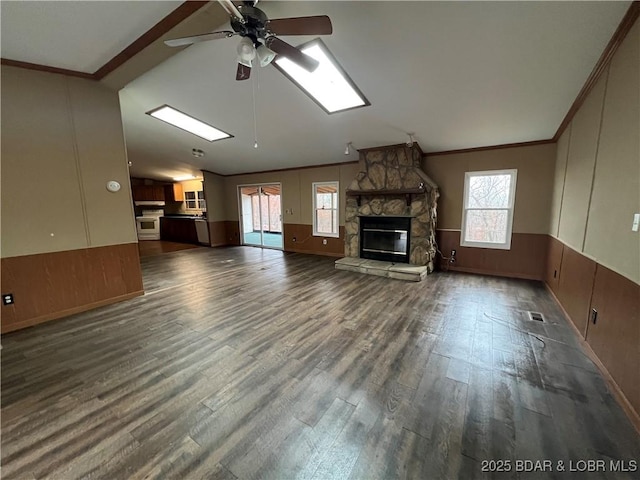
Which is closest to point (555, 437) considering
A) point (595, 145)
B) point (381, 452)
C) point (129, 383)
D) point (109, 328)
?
point (381, 452)

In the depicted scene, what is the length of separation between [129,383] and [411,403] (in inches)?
84.3

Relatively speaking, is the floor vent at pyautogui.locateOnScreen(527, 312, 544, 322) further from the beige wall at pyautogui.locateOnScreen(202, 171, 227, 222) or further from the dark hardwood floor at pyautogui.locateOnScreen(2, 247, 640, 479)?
the beige wall at pyautogui.locateOnScreen(202, 171, 227, 222)

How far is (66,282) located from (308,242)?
5.02 m

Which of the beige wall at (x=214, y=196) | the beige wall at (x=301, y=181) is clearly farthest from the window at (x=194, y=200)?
the beige wall at (x=301, y=181)

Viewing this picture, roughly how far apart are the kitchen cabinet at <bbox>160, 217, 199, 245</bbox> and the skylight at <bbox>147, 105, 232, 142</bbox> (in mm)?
4407

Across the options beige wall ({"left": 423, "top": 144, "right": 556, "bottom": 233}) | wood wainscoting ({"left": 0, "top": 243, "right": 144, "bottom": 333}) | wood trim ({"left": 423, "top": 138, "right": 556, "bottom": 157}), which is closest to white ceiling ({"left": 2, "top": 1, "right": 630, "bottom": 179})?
wood trim ({"left": 423, "top": 138, "right": 556, "bottom": 157})

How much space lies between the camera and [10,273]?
2789mm

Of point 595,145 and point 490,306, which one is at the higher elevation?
point 595,145

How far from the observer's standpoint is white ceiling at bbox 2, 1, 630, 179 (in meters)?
2.10

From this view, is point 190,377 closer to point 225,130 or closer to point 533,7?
point 533,7

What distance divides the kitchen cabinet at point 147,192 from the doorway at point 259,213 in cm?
427

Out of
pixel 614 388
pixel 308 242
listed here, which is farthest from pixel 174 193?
pixel 614 388

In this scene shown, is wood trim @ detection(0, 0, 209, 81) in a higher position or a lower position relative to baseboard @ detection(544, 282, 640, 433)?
higher

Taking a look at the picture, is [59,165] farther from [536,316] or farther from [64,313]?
[536,316]
